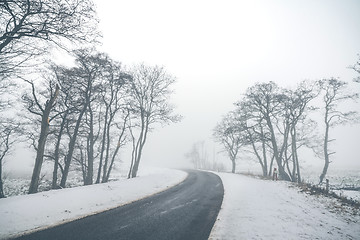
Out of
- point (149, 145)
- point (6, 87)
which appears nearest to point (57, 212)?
point (6, 87)

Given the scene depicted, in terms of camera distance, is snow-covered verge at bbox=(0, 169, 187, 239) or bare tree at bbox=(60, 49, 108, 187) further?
bare tree at bbox=(60, 49, 108, 187)

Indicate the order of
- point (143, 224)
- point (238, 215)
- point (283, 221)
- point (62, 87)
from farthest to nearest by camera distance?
point (62, 87)
point (238, 215)
point (283, 221)
point (143, 224)

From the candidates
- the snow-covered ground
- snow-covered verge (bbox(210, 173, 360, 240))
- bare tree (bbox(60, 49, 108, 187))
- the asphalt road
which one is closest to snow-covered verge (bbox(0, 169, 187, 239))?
the snow-covered ground

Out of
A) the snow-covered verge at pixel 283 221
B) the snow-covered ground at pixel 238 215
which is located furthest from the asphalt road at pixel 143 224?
the snow-covered verge at pixel 283 221

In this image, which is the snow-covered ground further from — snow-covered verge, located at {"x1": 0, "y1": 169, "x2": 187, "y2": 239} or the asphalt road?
the asphalt road

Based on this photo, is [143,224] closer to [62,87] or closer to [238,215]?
[238,215]

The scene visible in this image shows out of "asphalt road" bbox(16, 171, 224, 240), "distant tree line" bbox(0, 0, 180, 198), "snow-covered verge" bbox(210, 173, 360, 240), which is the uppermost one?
"distant tree line" bbox(0, 0, 180, 198)

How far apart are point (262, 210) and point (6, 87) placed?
1848cm

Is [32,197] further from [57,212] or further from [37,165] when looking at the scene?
[37,165]

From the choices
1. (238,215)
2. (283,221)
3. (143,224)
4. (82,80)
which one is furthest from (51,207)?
(82,80)

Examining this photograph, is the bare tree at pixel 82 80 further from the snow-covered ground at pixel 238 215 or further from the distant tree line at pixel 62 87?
the snow-covered ground at pixel 238 215

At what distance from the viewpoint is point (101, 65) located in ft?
51.5


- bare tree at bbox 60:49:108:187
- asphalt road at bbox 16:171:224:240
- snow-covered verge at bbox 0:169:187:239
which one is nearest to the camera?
asphalt road at bbox 16:171:224:240

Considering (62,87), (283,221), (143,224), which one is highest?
(62,87)
